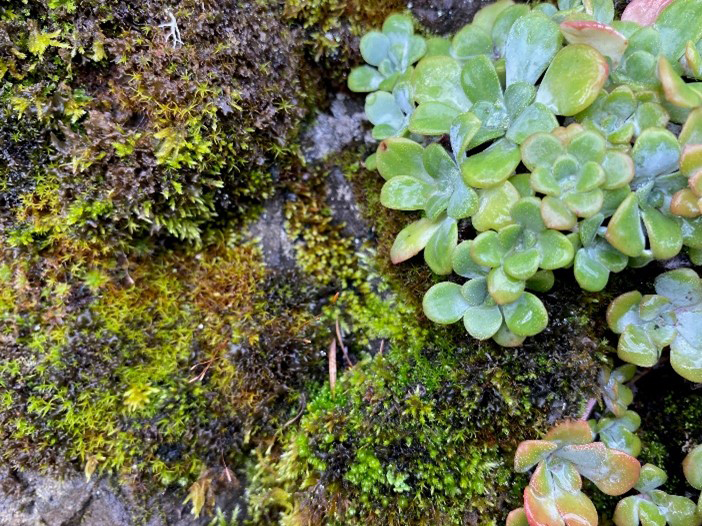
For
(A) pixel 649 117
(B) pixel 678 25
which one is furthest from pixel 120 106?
(B) pixel 678 25

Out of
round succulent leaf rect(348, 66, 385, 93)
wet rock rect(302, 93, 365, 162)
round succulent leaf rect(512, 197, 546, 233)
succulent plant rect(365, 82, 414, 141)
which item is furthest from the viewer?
wet rock rect(302, 93, 365, 162)

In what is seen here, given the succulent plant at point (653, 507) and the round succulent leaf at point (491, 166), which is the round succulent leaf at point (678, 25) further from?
the succulent plant at point (653, 507)

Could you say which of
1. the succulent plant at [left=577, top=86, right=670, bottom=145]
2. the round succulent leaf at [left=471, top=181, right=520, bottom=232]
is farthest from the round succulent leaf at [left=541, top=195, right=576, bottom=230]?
the succulent plant at [left=577, top=86, right=670, bottom=145]

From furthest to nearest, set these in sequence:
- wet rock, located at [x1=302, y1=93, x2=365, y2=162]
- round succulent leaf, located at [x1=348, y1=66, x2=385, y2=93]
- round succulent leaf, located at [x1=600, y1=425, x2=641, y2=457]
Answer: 1. wet rock, located at [x1=302, y1=93, x2=365, y2=162]
2. round succulent leaf, located at [x1=348, y1=66, x2=385, y2=93]
3. round succulent leaf, located at [x1=600, y1=425, x2=641, y2=457]

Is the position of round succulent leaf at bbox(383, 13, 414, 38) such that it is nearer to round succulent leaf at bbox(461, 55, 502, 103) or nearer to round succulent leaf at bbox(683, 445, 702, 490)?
round succulent leaf at bbox(461, 55, 502, 103)

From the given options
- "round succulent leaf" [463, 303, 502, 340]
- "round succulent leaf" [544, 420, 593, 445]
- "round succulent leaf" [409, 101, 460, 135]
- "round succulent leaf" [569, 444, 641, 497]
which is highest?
"round succulent leaf" [409, 101, 460, 135]

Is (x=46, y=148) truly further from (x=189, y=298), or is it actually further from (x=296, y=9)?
(x=296, y=9)

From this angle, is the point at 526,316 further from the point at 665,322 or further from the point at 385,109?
the point at 385,109
